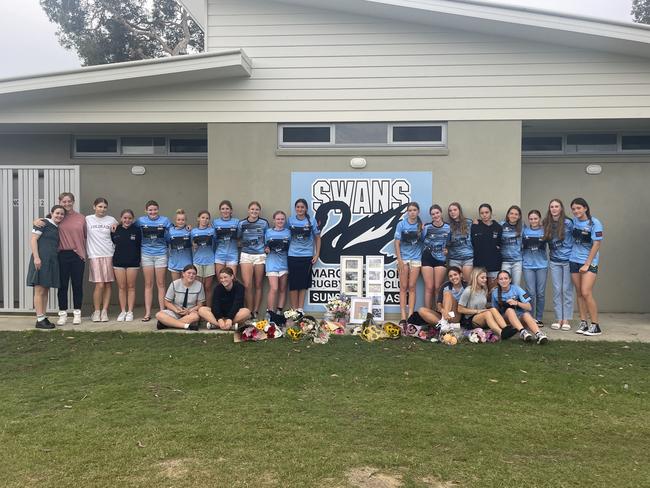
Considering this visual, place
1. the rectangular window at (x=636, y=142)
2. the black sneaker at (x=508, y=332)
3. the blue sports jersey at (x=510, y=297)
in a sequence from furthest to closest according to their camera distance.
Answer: the rectangular window at (x=636, y=142) → the blue sports jersey at (x=510, y=297) → the black sneaker at (x=508, y=332)

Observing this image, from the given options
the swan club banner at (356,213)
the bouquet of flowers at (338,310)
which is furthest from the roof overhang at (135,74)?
the bouquet of flowers at (338,310)

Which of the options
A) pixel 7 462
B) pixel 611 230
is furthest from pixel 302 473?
pixel 611 230

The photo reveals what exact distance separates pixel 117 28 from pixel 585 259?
22292mm

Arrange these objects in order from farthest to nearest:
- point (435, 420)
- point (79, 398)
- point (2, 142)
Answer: point (2, 142) → point (79, 398) → point (435, 420)

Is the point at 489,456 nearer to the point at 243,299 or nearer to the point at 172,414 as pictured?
the point at 172,414

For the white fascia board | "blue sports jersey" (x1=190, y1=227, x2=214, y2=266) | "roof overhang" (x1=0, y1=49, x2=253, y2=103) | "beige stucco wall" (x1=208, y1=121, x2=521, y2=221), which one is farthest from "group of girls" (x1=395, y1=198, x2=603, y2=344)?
the white fascia board

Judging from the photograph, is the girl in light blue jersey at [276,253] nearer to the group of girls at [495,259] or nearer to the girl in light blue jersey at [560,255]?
the group of girls at [495,259]

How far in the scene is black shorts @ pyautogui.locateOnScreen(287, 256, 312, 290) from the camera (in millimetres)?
7168

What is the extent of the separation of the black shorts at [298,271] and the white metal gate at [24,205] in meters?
3.44

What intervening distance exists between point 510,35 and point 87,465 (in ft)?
23.1

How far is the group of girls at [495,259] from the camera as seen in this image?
257 inches

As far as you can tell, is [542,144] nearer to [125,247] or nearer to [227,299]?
[227,299]

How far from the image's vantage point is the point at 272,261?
7164 mm

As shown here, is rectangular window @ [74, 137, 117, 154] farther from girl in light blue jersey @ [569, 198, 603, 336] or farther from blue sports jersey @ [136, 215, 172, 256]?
girl in light blue jersey @ [569, 198, 603, 336]
